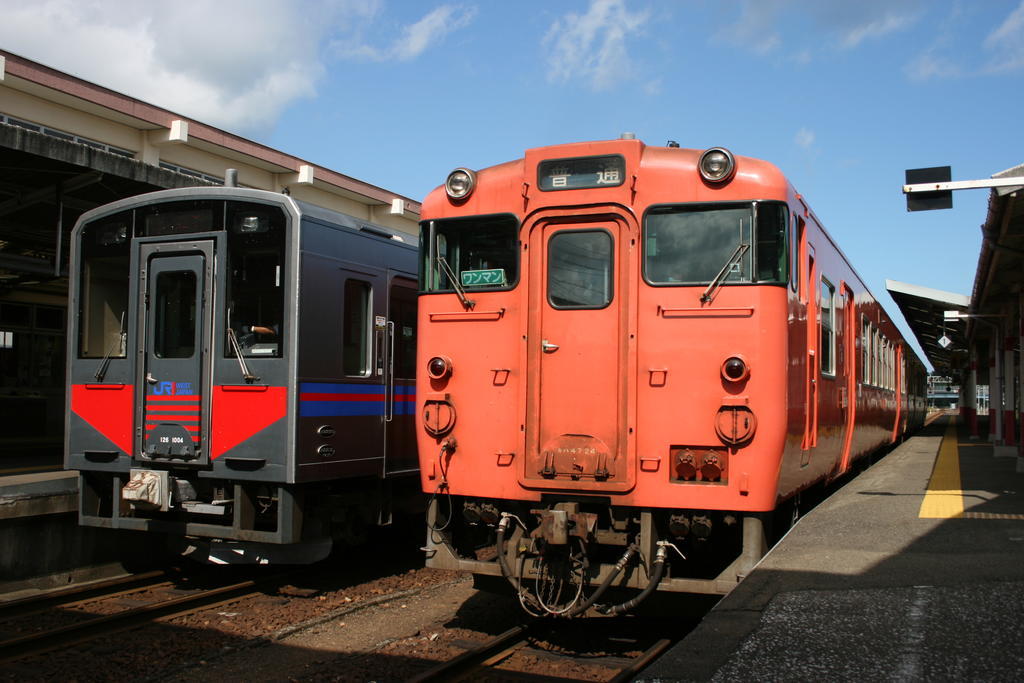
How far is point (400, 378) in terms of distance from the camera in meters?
9.17

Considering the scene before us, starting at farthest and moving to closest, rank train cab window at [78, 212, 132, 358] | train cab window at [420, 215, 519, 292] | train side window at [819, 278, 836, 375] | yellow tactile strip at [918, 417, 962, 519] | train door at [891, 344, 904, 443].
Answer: train door at [891, 344, 904, 443], yellow tactile strip at [918, 417, 962, 519], train cab window at [78, 212, 132, 358], train side window at [819, 278, 836, 375], train cab window at [420, 215, 519, 292]

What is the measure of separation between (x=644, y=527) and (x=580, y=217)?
2109 millimetres

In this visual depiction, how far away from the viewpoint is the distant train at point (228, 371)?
25.2ft

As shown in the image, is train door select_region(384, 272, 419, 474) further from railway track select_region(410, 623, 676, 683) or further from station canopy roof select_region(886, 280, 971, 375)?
station canopy roof select_region(886, 280, 971, 375)

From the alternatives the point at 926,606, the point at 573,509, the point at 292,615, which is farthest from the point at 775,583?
the point at 292,615

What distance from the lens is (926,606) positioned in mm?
5309

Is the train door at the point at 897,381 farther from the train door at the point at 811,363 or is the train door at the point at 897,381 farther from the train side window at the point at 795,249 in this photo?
the train side window at the point at 795,249

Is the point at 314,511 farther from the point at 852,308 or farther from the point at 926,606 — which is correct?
the point at 852,308

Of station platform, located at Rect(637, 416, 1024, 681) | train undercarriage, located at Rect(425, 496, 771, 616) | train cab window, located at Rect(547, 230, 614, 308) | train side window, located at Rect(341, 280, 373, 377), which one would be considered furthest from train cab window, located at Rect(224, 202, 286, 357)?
station platform, located at Rect(637, 416, 1024, 681)

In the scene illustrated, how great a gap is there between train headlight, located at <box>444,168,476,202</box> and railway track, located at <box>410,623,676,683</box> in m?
3.15

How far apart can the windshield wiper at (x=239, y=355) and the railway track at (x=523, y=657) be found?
2.97 metres

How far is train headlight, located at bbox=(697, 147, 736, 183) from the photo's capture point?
5.88m

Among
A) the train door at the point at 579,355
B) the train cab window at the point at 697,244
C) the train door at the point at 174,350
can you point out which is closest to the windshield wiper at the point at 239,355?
the train door at the point at 174,350

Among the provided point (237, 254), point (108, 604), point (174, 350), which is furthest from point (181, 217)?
point (108, 604)
